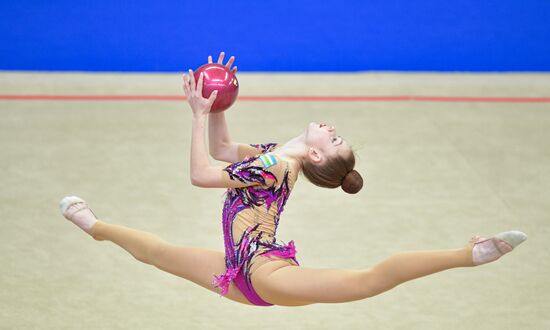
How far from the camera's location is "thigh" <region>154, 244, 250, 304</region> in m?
3.73

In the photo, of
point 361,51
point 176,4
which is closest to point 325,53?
point 361,51

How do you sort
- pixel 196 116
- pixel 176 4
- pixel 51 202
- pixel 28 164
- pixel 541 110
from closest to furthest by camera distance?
pixel 196 116 → pixel 51 202 → pixel 28 164 → pixel 541 110 → pixel 176 4

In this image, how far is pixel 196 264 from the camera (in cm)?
378

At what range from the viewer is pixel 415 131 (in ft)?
22.7

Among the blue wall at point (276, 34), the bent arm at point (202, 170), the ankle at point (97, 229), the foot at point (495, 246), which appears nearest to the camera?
the foot at point (495, 246)

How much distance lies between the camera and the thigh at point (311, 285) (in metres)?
3.44

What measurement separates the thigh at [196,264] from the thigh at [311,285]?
226 mm

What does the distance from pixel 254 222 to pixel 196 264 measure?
1.06 feet

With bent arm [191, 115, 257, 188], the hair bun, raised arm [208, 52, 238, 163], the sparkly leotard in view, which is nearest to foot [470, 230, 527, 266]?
the hair bun

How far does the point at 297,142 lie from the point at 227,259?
0.58 metres

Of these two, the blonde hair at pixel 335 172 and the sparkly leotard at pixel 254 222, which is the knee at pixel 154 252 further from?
the blonde hair at pixel 335 172

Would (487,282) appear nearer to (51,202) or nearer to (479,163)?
(479,163)

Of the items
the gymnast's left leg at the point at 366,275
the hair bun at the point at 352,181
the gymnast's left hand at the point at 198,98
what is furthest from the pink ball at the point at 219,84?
the gymnast's left leg at the point at 366,275

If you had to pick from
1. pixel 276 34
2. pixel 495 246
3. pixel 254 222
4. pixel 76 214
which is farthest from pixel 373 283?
pixel 276 34
